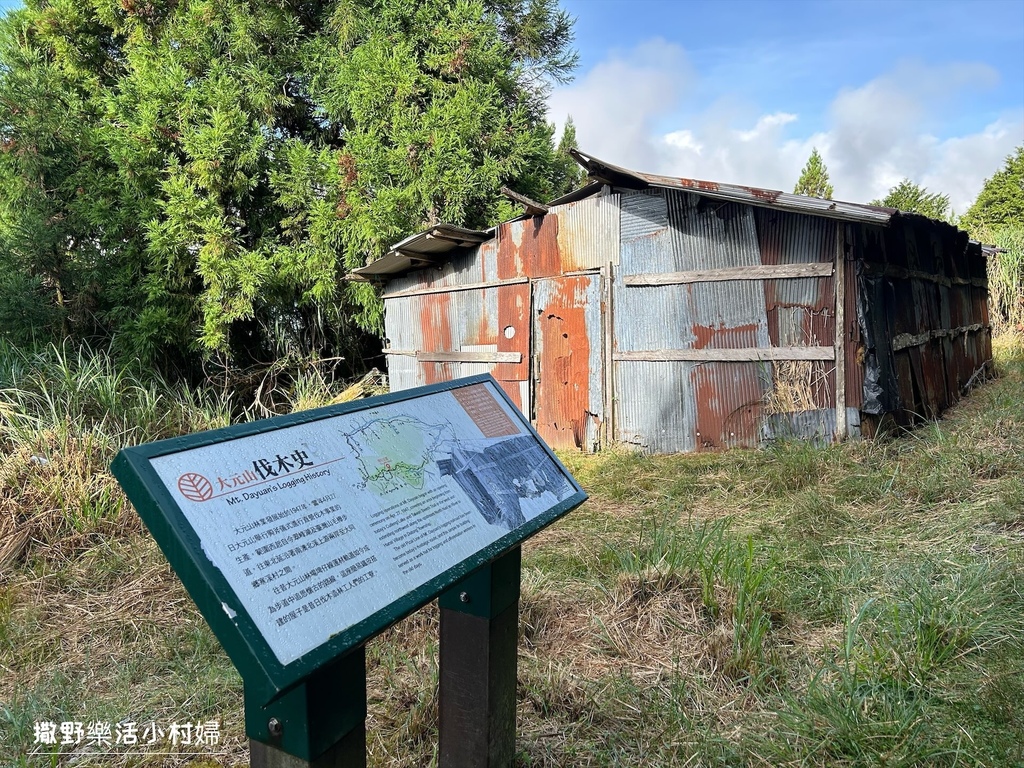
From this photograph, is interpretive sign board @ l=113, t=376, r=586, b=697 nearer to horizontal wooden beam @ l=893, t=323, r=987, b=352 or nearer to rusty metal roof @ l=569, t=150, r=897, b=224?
rusty metal roof @ l=569, t=150, r=897, b=224

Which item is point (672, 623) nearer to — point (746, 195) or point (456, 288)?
point (746, 195)

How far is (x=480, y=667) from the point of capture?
1.81 m

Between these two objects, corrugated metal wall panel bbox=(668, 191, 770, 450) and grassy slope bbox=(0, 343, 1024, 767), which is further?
corrugated metal wall panel bbox=(668, 191, 770, 450)

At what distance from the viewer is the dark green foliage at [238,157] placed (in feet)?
→ 29.9

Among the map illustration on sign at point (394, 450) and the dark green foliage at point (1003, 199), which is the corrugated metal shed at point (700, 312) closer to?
the map illustration on sign at point (394, 450)

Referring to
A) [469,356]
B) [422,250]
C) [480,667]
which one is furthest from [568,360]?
[480,667]

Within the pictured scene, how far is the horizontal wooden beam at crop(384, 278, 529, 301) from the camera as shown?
7.69 m

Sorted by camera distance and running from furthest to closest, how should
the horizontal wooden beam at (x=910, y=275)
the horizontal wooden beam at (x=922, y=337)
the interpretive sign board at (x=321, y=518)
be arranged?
the horizontal wooden beam at (x=922, y=337) → the horizontal wooden beam at (x=910, y=275) → the interpretive sign board at (x=321, y=518)

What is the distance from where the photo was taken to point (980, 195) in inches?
950

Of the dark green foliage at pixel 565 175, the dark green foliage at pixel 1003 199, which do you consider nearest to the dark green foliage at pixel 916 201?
the dark green foliage at pixel 1003 199

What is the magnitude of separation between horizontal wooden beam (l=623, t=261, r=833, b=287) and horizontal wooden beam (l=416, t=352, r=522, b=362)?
184 cm

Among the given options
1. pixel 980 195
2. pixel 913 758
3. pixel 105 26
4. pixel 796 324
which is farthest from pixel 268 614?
pixel 980 195

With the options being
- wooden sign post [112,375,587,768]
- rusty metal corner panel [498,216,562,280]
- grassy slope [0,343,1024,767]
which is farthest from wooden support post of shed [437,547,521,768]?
rusty metal corner panel [498,216,562,280]

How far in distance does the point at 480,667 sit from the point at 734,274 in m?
5.08
